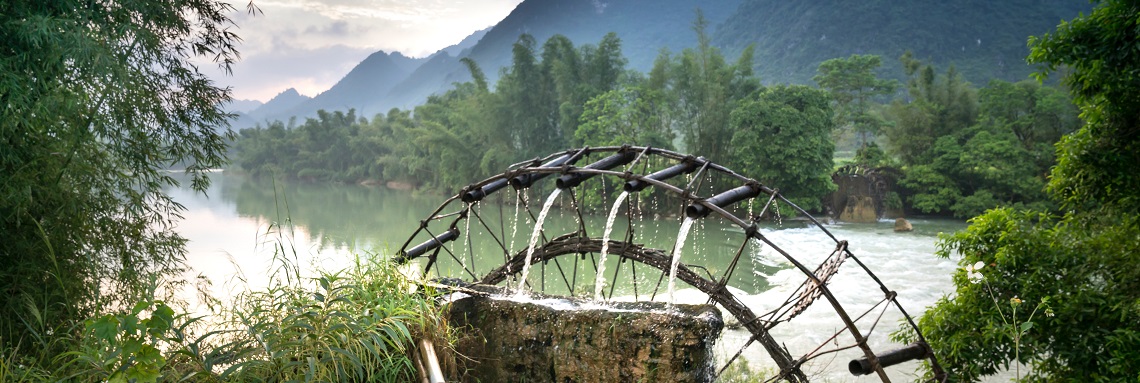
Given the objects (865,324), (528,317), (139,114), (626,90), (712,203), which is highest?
(626,90)

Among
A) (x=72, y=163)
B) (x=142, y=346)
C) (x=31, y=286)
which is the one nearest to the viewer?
(x=142, y=346)

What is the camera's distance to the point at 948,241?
4.97 m

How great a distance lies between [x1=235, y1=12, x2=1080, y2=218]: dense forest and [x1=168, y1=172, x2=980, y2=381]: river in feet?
4.73

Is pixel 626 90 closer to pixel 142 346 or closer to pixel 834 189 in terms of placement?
pixel 834 189

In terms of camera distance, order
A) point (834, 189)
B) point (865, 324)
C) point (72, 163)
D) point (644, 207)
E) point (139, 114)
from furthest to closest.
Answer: point (644, 207) < point (834, 189) < point (865, 324) < point (139, 114) < point (72, 163)

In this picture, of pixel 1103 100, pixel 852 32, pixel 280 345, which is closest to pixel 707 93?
pixel 1103 100

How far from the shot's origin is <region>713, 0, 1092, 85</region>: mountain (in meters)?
32.7

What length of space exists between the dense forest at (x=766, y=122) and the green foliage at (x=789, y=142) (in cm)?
4

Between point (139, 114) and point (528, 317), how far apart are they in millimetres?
3585

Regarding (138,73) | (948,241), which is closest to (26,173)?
(138,73)

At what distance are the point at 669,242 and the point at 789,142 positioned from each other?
4750mm

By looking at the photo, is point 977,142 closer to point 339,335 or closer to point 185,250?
point 185,250

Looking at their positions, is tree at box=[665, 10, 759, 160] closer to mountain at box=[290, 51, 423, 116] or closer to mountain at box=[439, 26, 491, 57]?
mountain at box=[439, 26, 491, 57]

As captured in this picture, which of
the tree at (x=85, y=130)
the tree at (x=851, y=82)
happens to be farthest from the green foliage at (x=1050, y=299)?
the tree at (x=851, y=82)
